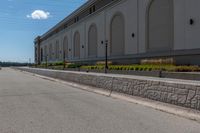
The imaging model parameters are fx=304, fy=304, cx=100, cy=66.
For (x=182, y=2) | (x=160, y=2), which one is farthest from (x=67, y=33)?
(x=182, y=2)

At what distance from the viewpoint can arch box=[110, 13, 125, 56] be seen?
1668 inches

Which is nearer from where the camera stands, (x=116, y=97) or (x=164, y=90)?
(x=164, y=90)

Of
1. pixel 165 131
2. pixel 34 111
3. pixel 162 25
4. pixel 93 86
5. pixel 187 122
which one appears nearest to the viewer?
pixel 165 131

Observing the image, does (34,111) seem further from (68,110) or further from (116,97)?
(116,97)

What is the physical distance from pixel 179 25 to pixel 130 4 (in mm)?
11505

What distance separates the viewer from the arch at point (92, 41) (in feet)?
176

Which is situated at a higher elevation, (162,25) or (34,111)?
(162,25)

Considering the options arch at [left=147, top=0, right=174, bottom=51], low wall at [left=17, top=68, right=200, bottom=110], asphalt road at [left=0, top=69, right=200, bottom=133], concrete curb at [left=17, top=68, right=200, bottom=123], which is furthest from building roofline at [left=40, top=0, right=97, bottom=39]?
asphalt road at [left=0, top=69, right=200, bottom=133]

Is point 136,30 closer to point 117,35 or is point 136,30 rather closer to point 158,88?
point 117,35

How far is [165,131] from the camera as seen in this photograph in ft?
23.0

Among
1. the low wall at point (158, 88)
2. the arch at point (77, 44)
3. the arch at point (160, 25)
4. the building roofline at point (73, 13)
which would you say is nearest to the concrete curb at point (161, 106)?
the low wall at point (158, 88)

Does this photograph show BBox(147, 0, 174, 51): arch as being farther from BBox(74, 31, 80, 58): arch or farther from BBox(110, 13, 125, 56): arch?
BBox(74, 31, 80, 58): arch

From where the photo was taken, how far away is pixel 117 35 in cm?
4391

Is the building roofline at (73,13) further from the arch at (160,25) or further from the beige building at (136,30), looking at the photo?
the arch at (160,25)
